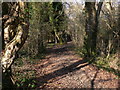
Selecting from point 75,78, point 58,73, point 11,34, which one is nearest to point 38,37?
point 58,73

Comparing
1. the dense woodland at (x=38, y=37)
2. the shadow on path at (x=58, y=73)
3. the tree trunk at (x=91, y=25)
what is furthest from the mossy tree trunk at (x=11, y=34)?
the tree trunk at (x=91, y=25)

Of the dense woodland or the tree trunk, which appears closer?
the dense woodland

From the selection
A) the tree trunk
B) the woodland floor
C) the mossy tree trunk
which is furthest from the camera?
the tree trunk

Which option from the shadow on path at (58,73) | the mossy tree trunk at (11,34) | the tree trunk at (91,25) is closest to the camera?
the mossy tree trunk at (11,34)

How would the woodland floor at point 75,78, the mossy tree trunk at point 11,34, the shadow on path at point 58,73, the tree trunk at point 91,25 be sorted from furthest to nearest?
the tree trunk at point 91,25
the shadow on path at point 58,73
the woodland floor at point 75,78
the mossy tree trunk at point 11,34

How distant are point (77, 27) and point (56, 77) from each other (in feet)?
22.8

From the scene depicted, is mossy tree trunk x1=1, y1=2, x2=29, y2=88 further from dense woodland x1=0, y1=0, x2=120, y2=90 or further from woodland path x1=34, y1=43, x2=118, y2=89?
woodland path x1=34, y1=43, x2=118, y2=89

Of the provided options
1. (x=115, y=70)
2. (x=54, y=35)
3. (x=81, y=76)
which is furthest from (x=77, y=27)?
(x=54, y=35)

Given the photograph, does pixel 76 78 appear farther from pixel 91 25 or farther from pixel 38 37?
pixel 38 37

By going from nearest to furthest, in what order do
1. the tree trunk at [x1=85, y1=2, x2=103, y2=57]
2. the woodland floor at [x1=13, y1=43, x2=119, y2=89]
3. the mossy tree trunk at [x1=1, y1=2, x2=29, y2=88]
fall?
the mossy tree trunk at [x1=1, y1=2, x2=29, y2=88], the woodland floor at [x1=13, y1=43, x2=119, y2=89], the tree trunk at [x1=85, y1=2, x2=103, y2=57]

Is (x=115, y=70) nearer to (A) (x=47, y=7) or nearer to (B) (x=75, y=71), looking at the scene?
(B) (x=75, y=71)

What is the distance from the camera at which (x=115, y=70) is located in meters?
7.92

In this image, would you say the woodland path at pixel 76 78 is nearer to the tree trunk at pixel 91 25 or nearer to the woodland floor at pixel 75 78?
the woodland floor at pixel 75 78

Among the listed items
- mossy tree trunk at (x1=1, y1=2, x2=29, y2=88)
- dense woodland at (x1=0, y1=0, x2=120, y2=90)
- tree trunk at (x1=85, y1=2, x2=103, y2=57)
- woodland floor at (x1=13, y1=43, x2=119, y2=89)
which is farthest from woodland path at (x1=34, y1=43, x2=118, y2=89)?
tree trunk at (x1=85, y1=2, x2=103, y2=57)
